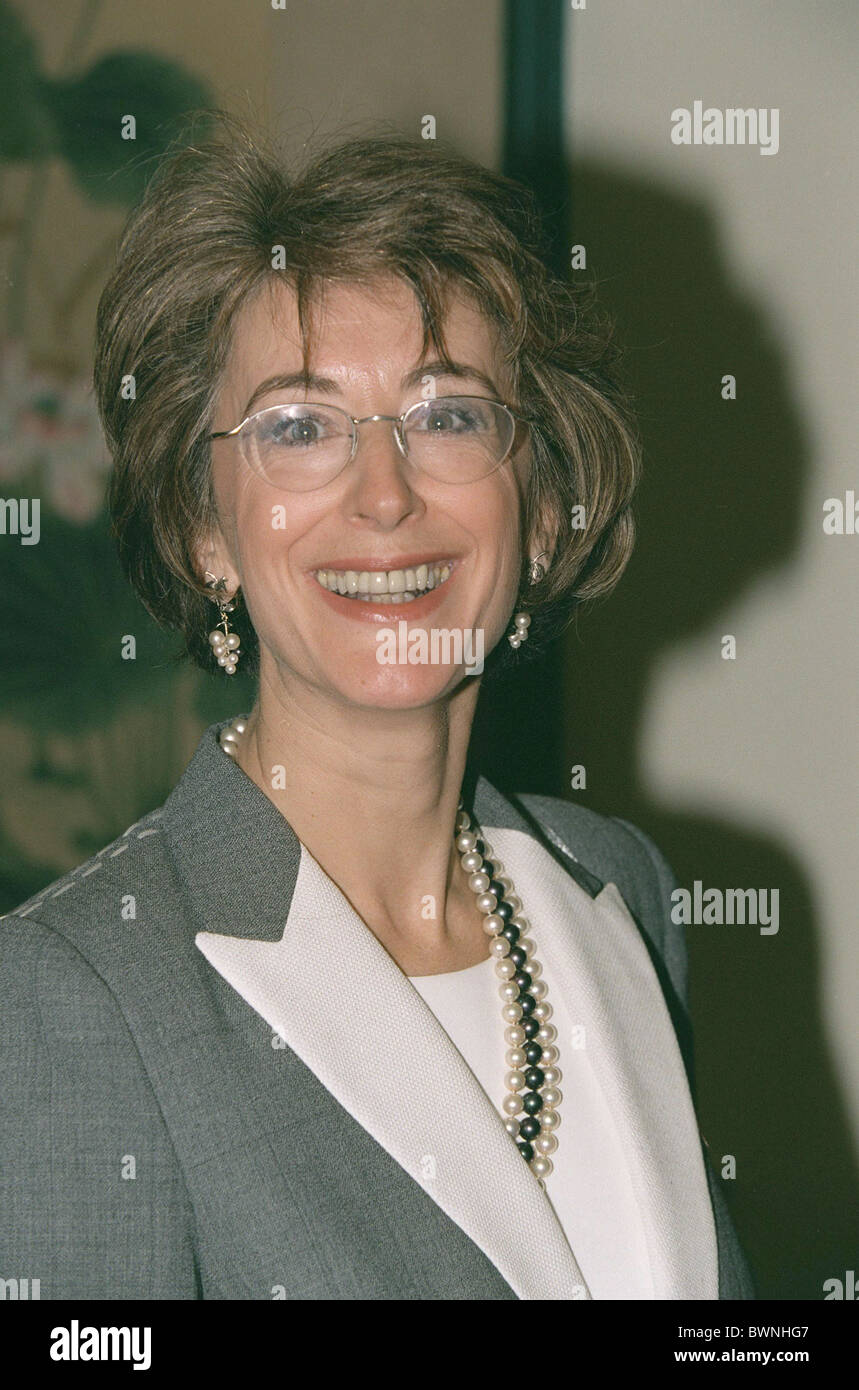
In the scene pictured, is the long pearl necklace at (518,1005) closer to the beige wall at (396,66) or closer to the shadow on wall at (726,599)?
the shadow on wall at (726,599)

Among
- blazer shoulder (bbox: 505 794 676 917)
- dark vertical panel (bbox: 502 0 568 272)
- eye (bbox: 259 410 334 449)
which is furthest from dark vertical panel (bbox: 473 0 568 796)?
eye (bbox: 259 410 334 449)

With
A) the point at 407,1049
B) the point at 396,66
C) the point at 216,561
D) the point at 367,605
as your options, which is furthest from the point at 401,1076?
the point at 396,66

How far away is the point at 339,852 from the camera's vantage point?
1.28 metres

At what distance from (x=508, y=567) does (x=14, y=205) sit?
1.23 meters

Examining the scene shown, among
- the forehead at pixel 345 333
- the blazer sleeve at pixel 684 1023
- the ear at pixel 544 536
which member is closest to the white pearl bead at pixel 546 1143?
the blazer sleeve at pixel 684 1023

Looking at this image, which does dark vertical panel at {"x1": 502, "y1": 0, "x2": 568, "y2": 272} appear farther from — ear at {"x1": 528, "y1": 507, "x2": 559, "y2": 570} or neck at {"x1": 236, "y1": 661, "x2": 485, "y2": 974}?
neck at {"x1": 236, "y1": 661, "x2": 485, "y2": 974}

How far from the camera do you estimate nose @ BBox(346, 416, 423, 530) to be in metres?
1.17

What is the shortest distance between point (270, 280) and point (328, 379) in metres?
0.12

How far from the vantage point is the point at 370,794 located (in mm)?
1294

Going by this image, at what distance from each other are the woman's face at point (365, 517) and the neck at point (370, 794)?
0.15ft

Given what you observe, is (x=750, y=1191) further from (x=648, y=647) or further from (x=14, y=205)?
(x=14, y=205)

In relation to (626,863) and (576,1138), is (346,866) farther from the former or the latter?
(626,863)

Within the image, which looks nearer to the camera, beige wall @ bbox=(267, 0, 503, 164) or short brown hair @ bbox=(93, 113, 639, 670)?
short brown hair @ bbox=(93, 113, 639, 670)
